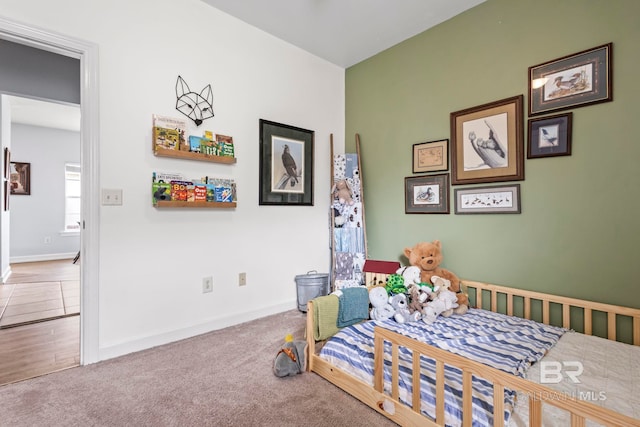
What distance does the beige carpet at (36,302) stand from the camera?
105 inches

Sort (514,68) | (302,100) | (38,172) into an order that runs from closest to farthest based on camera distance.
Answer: (514,68)
(302,100)
(38,172)

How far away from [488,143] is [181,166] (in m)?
2.29

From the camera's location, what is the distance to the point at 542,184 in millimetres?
2037

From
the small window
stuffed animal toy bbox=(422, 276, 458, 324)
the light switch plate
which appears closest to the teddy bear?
stuffed animal toy bbox=(422, 276, 458, 324)

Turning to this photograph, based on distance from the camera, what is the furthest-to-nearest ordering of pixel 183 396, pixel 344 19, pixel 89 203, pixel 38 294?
pixel 38 294 < pixel 344 19 < pixel 89 203 < pixel 183 396

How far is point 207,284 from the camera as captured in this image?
2.37 meters

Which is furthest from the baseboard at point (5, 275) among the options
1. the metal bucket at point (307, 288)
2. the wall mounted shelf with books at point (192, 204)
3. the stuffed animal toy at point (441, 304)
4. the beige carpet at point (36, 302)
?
the stuffed animal toy at point (441, 304)

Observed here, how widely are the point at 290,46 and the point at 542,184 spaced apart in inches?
95.5

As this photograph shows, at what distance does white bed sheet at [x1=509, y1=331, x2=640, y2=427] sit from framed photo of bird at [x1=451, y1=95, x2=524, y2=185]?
1.08 meters

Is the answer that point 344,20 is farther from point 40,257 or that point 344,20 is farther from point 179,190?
point 40,257

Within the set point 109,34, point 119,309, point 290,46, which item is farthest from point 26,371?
point 290,46

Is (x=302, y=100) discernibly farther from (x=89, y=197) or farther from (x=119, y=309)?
(x=119, y=309)

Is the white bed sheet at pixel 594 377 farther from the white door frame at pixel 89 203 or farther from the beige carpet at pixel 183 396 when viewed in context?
the white door frame at pixel 89 203

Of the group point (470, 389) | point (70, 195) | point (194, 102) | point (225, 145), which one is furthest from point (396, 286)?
point (70, 195)
